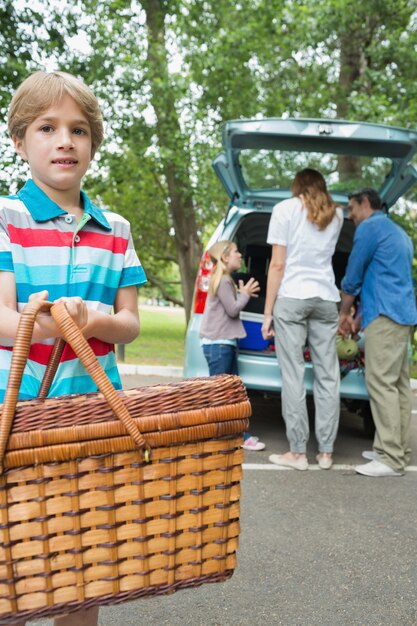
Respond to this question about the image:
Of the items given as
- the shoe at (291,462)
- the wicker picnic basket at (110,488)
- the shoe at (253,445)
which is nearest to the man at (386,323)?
the shoe at (291,462)

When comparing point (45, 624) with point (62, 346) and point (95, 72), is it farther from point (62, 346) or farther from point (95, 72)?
point (95, 72)

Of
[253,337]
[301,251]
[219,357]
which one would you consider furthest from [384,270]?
[219,357]

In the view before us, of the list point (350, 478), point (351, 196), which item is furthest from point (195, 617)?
point (351, 196)

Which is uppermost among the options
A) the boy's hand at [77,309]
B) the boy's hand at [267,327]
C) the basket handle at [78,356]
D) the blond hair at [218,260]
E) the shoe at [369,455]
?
the blond hair at [218,260]

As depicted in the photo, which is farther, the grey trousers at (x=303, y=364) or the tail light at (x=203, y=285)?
the tail light at (x=203, y=285)

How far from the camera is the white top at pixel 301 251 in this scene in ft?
13.9

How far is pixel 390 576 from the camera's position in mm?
2656

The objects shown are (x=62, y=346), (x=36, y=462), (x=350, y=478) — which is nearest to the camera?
(x=36, y=462)

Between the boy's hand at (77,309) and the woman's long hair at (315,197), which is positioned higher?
the woman's long hair at (315,197)

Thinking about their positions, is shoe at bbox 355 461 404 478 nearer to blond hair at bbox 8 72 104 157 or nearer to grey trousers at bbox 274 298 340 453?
grey trousers at bbox 274 298 340 453

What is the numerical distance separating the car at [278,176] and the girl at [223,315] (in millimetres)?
109

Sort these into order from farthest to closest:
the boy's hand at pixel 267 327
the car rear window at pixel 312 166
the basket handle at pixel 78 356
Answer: the car rear window at pixel 312 166, the boy's hand at pixel 267 327, the basket handle at pixel 78 356

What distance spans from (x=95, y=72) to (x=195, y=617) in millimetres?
9222

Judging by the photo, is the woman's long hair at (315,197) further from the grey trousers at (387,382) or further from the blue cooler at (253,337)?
the blue cooler at (253,337)
